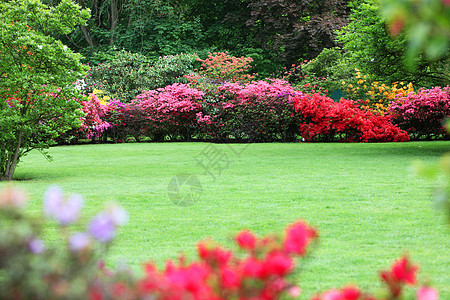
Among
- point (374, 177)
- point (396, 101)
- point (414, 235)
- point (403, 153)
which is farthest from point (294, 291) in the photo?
point (396, 101)

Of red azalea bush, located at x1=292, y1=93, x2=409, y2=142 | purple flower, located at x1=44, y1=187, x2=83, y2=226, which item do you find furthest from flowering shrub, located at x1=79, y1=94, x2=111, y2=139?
purple flower, located at x1=44, y1=187, x2=83, y2=226

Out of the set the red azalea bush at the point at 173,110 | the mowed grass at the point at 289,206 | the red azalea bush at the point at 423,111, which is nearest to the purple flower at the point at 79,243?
the mowed grass at the point at 289,206

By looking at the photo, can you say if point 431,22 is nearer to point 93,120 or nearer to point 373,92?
point 93,120

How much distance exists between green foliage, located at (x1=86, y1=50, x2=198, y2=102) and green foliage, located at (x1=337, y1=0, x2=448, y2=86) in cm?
1378

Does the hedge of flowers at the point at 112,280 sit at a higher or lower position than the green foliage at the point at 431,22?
lower

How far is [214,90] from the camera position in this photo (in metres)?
22.8

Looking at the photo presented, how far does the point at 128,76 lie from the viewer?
2695cm

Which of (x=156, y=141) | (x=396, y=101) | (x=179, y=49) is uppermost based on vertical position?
(x=179, y=49)

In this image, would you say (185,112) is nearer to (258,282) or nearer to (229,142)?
(229,142)

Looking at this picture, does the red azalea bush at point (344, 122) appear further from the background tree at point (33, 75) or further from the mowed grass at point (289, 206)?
the background tree at point (33, 75)

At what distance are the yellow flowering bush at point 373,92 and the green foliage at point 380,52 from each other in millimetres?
6334

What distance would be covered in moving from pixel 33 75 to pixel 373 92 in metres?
16.4

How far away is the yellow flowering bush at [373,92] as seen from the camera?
22094 mm

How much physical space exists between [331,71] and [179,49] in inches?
435
